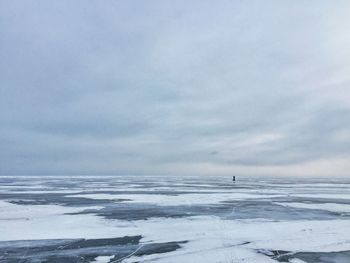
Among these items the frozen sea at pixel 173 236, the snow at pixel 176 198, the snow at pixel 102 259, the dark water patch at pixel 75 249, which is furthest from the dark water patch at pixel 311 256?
the snow at pixel 176 198

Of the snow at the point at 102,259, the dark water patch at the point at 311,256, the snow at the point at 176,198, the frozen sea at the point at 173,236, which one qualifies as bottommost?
the snow at the point at 102,259

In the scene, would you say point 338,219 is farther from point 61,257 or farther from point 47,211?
point 47,211

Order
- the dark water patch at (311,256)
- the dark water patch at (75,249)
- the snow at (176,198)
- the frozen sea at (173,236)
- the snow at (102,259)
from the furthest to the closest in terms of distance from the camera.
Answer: the snow at (176,198) → the frozen sea at (173,236) → the dark water patch at (75,249) → the dark water patch at (311,256) → the snow at (102,259)

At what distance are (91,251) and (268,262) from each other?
4.10 m

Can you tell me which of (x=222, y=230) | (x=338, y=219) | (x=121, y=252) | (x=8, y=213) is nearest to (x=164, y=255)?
(x=121, y=252)

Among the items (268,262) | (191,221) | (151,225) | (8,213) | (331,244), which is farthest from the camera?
(8,213)

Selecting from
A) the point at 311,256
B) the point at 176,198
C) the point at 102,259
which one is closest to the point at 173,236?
the point at 102,259

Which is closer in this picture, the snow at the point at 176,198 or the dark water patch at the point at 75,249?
the dark water patch at the point at 75,249

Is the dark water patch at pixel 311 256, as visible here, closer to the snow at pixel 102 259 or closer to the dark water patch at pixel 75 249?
the dark water patch at pixel 75 249

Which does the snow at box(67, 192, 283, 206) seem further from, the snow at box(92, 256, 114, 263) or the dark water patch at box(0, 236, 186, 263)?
the snow at box(92, 256, 114, 263)

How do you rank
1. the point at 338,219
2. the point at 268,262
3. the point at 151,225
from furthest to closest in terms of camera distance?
the point at 338,219, the point at 151,225, the point at 268,262

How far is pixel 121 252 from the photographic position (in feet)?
29.3

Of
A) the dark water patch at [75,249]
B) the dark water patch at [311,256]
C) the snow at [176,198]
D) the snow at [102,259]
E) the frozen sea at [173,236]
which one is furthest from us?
the snow at [176,198]

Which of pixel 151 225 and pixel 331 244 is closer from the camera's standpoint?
pixel 331 244
